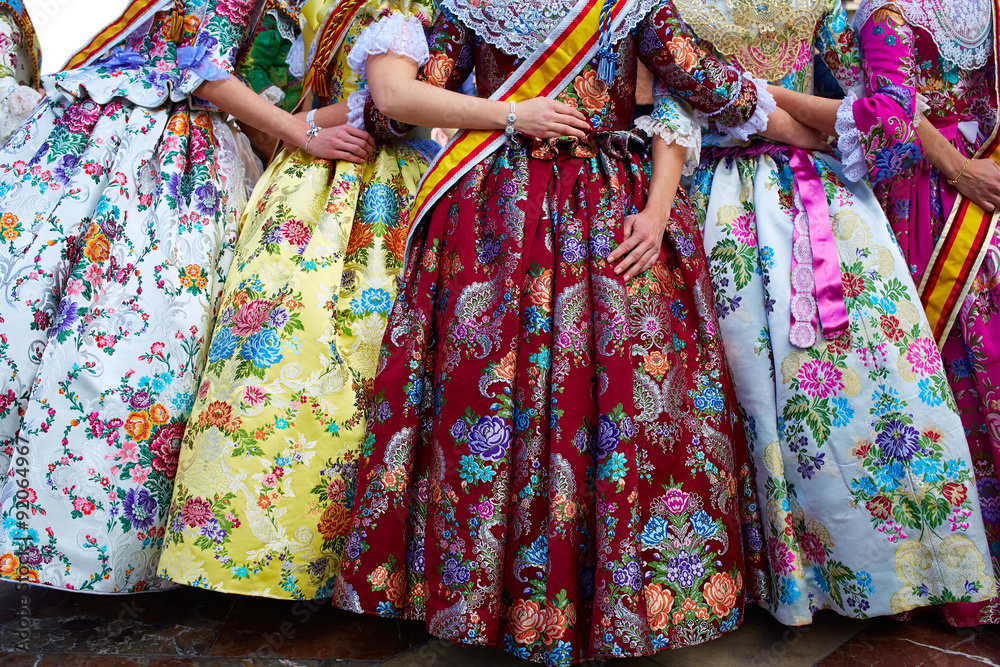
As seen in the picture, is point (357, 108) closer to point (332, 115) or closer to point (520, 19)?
point (332, 115)

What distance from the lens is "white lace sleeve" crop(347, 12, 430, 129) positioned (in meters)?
1.51

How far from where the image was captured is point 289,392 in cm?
144

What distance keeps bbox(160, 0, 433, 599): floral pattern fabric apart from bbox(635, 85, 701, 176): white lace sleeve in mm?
Answer: 531

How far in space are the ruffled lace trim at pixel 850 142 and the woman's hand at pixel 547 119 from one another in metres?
0.60

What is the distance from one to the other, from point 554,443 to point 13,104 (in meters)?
1.73

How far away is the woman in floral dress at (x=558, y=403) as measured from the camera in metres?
1.25

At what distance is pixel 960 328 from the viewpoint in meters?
1.61

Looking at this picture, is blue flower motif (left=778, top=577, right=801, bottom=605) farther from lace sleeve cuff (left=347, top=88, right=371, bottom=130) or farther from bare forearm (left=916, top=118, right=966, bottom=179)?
lace sleeve cuff (left=347, top=88, right=371, bottom=130)

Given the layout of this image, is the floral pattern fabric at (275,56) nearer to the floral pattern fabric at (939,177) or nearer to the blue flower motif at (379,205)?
the blue flower motif at (379,205)

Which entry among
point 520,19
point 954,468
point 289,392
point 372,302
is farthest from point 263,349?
point 954,468

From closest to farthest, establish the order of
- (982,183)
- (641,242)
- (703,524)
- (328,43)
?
(703,524)
(641,242)
(982,183)
(328,43)

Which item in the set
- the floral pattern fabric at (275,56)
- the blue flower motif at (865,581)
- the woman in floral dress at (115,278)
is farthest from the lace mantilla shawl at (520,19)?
the blue flower motif at (865,581)

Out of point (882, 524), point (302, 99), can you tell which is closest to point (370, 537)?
point (882, 524)

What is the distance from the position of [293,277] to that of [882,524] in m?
1.28
